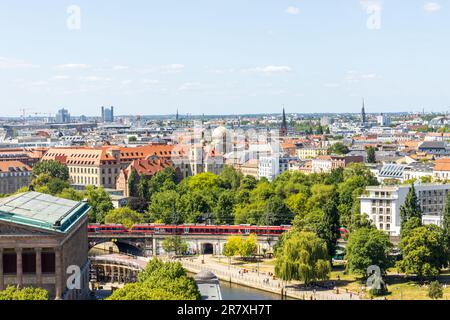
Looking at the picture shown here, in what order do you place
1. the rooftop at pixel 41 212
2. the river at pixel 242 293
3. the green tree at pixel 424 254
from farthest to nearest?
1. the river at pixel 242 293
2. the green tree at pixel 424 254
3. the rooftop at pixel 41 212

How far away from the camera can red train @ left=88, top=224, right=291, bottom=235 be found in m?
76.4

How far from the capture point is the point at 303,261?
58.2m

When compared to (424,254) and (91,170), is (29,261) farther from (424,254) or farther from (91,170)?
(91,170)

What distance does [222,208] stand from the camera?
86562 mm

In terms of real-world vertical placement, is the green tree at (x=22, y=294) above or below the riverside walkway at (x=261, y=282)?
above

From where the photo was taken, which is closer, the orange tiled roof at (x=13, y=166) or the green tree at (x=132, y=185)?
the green tree at (x=132, y=185)

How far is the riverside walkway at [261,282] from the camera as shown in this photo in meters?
55.5

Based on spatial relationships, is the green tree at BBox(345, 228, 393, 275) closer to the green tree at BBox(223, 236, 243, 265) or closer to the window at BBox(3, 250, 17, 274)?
the green tree at BBox(223, 236, 243, 265)

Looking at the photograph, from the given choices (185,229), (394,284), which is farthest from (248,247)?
(394,284)

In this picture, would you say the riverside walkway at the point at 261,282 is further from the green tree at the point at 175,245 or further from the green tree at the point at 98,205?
the green tree at the point at 98,205

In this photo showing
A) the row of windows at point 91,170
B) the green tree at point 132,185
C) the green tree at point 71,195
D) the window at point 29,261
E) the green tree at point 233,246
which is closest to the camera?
the window at point 29,261

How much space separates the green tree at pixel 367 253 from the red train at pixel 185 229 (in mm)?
17721

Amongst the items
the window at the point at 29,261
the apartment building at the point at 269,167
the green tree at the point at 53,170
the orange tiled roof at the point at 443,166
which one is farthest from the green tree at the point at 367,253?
the apartment building at the point at 269,167
